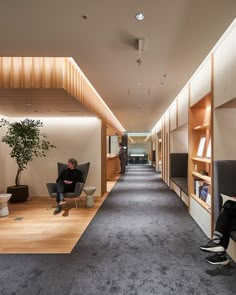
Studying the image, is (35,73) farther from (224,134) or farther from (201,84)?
(224,134)

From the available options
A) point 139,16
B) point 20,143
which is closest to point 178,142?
point 20,143

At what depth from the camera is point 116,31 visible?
2.60 m

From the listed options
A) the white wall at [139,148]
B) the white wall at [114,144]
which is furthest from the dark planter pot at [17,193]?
the white wall at [139,148]

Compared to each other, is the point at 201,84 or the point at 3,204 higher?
the point at 201,84

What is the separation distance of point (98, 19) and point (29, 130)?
13.6ft

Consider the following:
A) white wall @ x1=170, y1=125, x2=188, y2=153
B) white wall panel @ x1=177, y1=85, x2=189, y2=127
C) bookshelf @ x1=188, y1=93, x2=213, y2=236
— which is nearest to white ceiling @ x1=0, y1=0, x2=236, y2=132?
bookshelf @ x1=188, y1=93, x2=213, y2=236

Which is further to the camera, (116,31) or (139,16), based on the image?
(116,31)

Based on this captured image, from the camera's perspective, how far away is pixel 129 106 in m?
7.32

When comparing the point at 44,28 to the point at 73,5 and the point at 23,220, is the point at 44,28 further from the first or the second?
the point at 23,220

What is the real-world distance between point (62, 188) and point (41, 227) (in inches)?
52.4

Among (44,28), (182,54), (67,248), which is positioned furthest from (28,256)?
(182,54)

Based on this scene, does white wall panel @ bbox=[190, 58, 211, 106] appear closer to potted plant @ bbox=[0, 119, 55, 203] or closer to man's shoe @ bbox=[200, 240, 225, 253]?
man's shoe @ bbox=[200, 240, 225, 253]

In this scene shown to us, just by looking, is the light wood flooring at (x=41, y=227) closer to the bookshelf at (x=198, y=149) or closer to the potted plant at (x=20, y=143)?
the potted plant at (x=20, y=143)

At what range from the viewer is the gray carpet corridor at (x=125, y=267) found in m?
2.30
